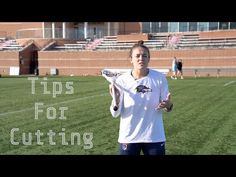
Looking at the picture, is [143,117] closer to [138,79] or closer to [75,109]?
[138,79]

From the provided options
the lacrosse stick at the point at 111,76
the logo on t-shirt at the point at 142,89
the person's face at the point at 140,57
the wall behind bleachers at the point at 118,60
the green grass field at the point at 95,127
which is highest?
the person's face at the point at 140,57

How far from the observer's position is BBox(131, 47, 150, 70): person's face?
3.66 meters

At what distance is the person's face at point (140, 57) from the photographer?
12.0 ft

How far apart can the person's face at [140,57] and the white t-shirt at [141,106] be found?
0.39ft

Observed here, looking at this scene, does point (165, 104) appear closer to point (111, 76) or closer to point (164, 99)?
point (164, 99)

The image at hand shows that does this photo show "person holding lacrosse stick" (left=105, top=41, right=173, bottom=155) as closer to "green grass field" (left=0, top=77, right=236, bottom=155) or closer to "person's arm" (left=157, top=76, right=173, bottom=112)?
"person's arm" (left=157, top=76, right=173, bottom=112)

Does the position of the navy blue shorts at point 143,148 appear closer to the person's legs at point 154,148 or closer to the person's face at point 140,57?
the person's legs at point 154,148

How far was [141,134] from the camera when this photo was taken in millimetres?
3752

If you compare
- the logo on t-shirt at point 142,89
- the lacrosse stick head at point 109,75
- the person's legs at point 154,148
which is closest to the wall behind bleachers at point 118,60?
the person's legs at point 154,148

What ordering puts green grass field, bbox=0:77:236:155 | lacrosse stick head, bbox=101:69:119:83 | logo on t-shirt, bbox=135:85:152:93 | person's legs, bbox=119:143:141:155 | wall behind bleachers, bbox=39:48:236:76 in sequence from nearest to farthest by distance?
lacrosse stick head, bbox=101:69:119:83, logo on t-shirt, bbox=135:85:152:93, person's legs, bbox=119:143:141:155, green grass field, bbox=0:77:236:155, wall behind bleachers, bbox=39:48:236:76

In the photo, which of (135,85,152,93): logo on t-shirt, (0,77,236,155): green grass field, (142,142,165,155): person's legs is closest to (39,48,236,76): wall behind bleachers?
(0,77,236,155): green grass field
